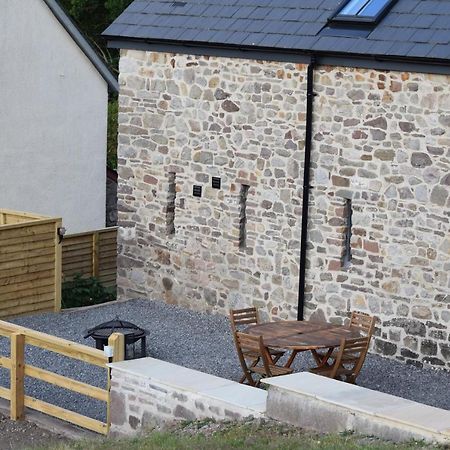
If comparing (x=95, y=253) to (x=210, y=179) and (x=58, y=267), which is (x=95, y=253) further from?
(x=210, y=179)

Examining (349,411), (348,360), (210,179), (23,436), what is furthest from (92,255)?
(349,411)

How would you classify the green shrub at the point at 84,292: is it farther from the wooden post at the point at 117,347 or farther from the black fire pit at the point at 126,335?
the wooden post at the point at 117,347

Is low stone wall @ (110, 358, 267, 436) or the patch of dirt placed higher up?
low stone wall @ (110, 358, 267, 436)

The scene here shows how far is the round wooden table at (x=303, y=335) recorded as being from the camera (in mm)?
13554

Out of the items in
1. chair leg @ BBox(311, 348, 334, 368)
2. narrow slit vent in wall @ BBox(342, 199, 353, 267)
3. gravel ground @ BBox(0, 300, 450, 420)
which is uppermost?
narrow slit vent in wall @ BBox(342, 199, 353, 267)

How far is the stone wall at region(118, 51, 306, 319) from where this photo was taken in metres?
16.8

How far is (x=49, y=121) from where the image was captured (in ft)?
74.4

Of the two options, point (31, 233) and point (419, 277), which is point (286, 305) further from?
point (31, 233)

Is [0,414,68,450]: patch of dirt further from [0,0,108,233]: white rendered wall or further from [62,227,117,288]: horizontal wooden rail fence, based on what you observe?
[0,0,108,233]: white rendered wall

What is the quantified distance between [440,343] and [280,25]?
201 inches

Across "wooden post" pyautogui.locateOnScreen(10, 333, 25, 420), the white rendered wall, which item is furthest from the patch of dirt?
the white rendered wall

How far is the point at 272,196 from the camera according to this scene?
1700cm

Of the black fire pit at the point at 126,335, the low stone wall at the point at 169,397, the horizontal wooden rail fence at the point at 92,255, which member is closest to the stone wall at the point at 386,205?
the black fire pit at the point at 126,335

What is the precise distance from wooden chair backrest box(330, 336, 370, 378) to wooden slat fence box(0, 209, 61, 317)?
18.2ft
